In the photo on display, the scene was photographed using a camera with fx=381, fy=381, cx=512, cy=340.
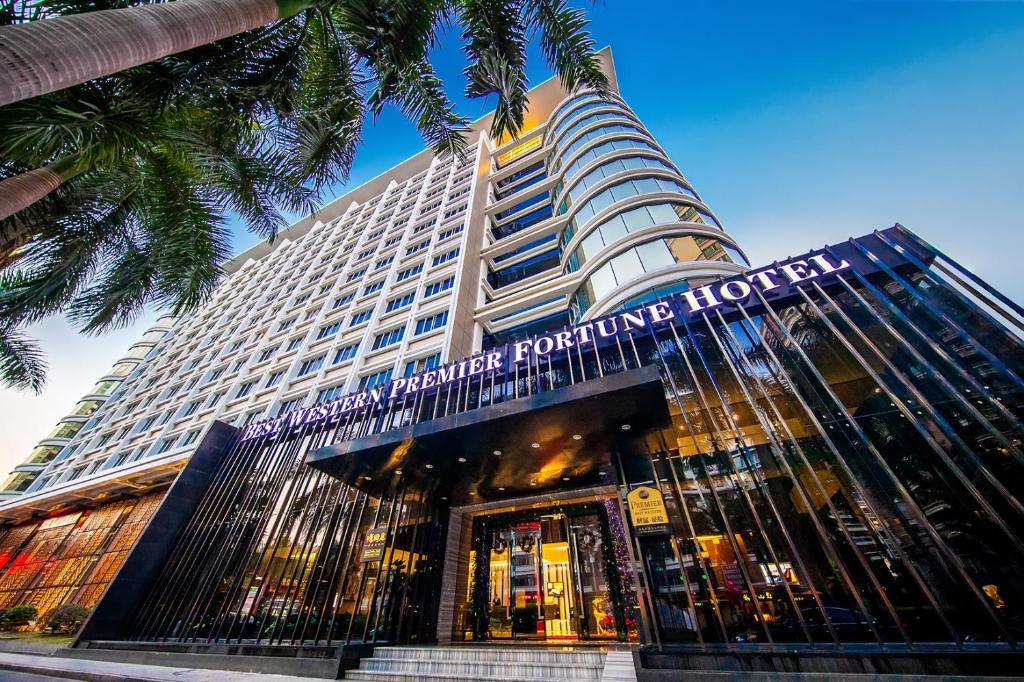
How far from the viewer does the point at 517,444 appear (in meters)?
8.80

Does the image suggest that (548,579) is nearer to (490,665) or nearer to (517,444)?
(490,665)

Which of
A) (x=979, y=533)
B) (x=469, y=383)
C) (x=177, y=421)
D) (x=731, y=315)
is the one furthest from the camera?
(x=177, y=421)

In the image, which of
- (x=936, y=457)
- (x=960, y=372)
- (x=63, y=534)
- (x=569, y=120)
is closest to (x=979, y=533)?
(x=936, y=457)

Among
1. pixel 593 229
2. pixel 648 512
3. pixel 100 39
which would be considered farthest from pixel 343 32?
pixel 593 229

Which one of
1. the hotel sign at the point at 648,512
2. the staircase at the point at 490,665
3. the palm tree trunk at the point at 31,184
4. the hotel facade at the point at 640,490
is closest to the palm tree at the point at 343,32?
the palm tree trunk at the point at 31,184

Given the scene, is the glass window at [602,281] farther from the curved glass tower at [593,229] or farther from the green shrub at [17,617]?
the green shrub at [17,617]

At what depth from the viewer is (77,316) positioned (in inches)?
326

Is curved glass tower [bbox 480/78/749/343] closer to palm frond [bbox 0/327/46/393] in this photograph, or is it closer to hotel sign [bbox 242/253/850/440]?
hotel sign [bbox 242/253/850/440]

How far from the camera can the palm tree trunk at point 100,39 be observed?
2.42 m

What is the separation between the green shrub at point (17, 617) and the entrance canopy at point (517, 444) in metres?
17.6

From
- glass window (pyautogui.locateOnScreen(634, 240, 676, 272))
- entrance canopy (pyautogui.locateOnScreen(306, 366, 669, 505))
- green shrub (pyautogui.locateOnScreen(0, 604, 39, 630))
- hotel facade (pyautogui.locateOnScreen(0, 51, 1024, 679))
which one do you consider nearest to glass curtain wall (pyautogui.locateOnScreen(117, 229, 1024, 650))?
hotel facade (pyautogui.locateOnScreen(0, 51, 1024, 679))

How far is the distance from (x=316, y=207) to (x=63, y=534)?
2421cm

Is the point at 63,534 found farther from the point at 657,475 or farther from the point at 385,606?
the point at 657,475

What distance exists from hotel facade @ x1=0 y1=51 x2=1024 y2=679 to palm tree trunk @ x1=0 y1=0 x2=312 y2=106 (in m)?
6.71
